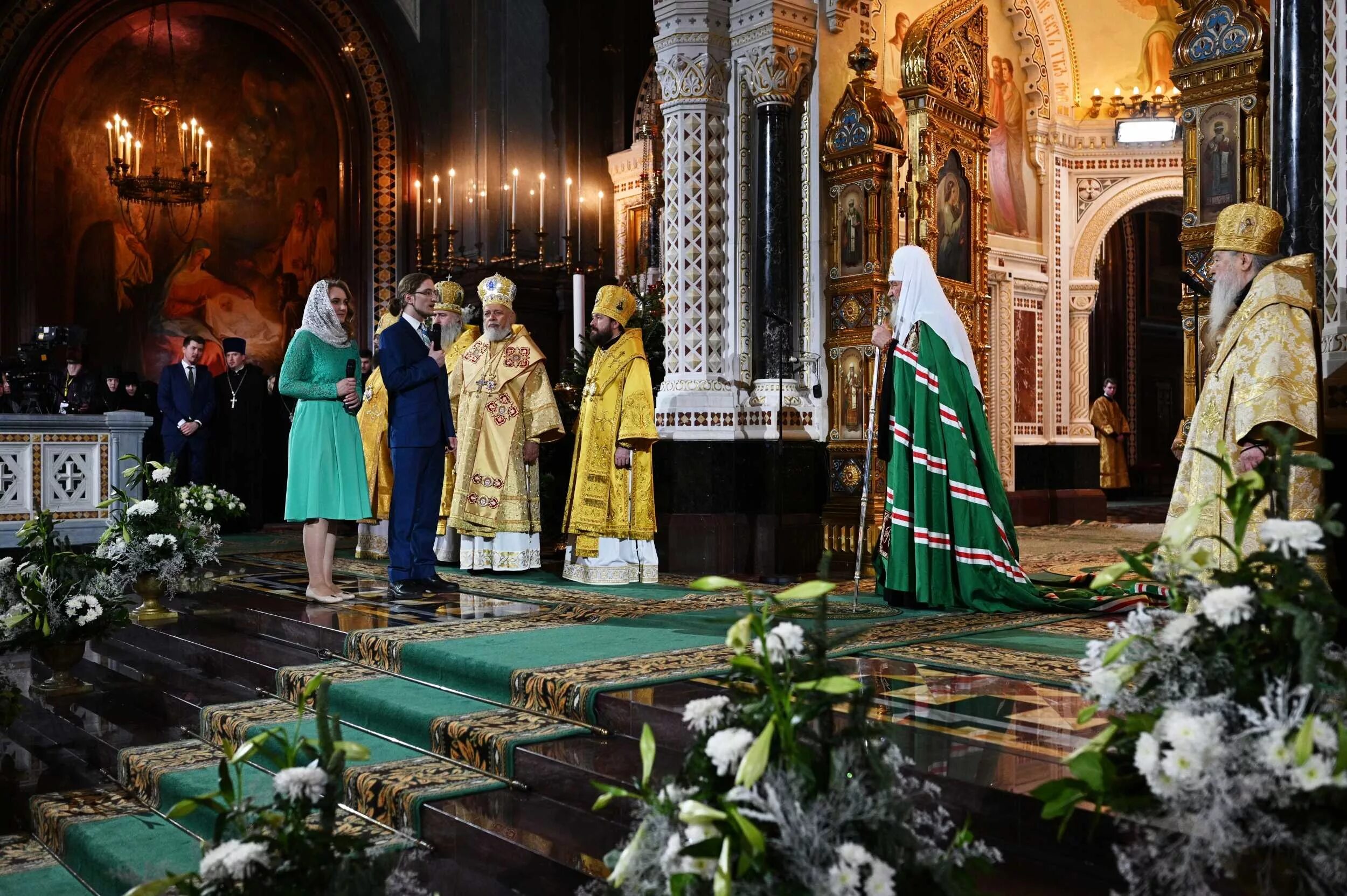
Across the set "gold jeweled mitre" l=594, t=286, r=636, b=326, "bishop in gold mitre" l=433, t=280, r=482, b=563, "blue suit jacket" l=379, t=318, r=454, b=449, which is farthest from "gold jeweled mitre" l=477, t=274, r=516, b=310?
"blue suit jacket" l=379, t=318, r=454, b=449

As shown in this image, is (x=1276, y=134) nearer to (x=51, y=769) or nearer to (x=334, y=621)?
(x=334, y=621)

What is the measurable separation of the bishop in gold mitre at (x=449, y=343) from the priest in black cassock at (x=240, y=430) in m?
4.21

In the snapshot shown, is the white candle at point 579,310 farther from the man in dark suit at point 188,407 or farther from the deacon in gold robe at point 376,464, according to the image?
the man in dark suit at point 188,407

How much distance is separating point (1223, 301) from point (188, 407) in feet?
31.5

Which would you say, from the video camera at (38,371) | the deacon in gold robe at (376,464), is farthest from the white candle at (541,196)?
the video camera at (38,371)

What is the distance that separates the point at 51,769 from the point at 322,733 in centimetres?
328

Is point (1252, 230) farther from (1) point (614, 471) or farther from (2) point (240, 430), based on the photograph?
(2) point (240, 430)

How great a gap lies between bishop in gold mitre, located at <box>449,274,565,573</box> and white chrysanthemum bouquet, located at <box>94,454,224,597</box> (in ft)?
5.38

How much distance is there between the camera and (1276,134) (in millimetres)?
5664

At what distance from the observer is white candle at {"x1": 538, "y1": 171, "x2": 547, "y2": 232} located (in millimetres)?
13594

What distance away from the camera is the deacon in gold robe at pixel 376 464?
932 cm

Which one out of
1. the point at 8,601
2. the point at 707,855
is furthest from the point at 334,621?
the point at 707,855

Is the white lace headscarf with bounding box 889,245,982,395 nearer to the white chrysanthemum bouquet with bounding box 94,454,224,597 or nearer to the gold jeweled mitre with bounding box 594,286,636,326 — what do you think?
the gold jeweled mitre with bounding box 594,286,636,326

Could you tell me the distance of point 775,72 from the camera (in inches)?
336
